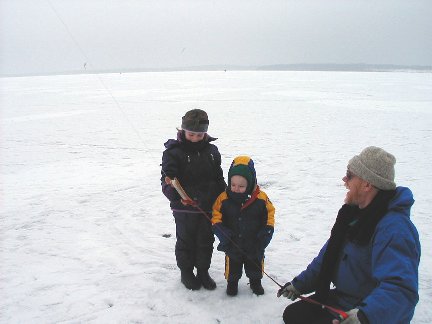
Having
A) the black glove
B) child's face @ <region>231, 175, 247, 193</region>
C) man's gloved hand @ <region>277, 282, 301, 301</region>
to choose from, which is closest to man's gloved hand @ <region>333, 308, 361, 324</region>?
man's gloved hand @ <region>277, 282, 301, 301</region>

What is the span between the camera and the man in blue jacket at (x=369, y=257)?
1.86 metres

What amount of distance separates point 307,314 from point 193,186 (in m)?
1.44

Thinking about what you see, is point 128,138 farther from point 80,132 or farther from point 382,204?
point 382,204

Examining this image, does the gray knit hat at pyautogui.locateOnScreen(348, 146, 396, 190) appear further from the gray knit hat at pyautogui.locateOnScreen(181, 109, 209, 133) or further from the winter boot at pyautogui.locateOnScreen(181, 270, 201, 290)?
the winter boot at pyautogui.locateOnScreen(181, 270, 201, 290)

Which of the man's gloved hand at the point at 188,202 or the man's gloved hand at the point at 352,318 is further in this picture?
the man's gloved hand at the point at 188,202

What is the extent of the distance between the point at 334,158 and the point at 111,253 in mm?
6076

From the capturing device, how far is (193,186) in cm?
341

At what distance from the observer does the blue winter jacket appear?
183 cm

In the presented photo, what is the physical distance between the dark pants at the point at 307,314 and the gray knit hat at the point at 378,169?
3.24ft

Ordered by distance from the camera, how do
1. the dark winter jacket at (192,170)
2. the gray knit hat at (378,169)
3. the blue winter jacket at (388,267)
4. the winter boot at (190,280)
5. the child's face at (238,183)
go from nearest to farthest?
1. the blue winter jacket at (388,267)
2. the gray knit hat at (378,169)
3. the child's face at (238,183)
4. the dark winter jacket at (192,170)
5. the winter boot at (190,280)

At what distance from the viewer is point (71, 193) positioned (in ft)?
21.2

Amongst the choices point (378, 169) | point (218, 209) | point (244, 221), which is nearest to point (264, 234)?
point (244, 221)

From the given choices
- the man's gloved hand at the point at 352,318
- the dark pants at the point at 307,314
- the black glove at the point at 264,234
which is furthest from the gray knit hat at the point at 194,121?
the man's gloved hand at the point at 352,318

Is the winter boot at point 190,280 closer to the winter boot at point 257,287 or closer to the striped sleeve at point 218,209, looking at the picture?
the winter boot at point 257,287
